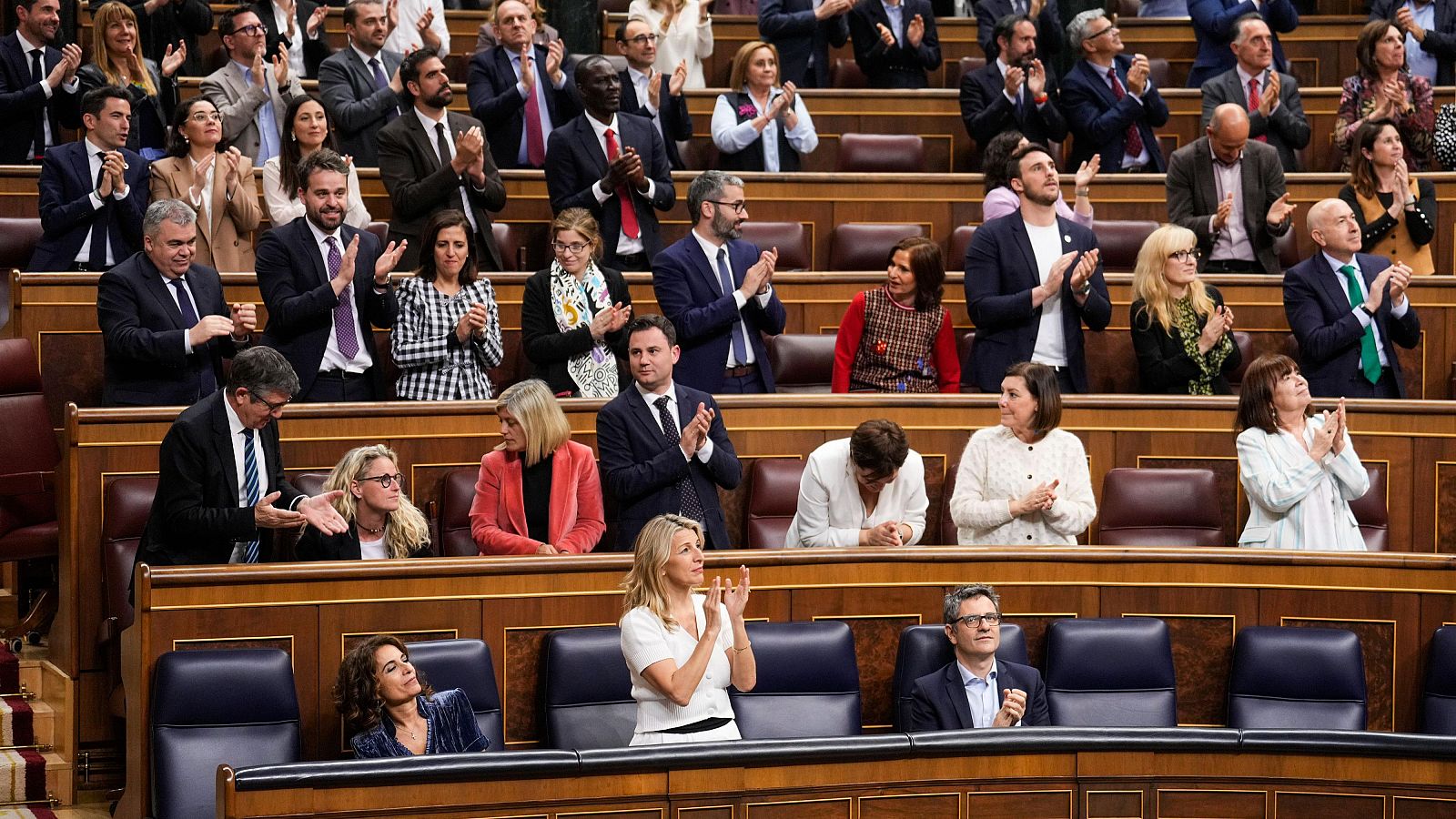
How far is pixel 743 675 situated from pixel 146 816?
3.87ft

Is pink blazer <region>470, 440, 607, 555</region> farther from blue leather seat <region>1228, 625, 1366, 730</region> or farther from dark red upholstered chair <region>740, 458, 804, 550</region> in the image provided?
blue leather seat <region>1228, 625, 1366, 730</region>

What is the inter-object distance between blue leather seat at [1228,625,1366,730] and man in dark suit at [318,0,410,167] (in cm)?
323

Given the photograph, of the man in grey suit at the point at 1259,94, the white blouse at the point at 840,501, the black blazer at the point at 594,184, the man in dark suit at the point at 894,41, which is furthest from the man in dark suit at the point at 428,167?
the man in grey suit at the point at 1259,94

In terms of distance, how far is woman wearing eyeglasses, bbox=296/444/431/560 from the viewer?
4.02m

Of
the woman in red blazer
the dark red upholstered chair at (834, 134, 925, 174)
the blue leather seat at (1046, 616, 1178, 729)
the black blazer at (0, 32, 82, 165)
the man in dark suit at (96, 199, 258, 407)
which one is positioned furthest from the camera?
the dark red upholstered chair at (834, 134, 925, 174)

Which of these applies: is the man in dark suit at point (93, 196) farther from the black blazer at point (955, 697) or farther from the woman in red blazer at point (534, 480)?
the black blazer at point (955, 697)

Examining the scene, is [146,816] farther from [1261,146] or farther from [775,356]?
[1261,146]

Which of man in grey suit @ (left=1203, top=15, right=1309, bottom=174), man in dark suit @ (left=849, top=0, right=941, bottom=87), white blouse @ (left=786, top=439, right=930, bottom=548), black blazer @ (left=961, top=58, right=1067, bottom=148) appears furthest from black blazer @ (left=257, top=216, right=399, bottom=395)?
man in grey suit @ (left=1203, top=15, right=1309, bottom=174)

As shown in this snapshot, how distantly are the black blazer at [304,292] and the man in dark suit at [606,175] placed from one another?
96 centimetres

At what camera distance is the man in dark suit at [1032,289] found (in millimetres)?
5105

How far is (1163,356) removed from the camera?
5.20m

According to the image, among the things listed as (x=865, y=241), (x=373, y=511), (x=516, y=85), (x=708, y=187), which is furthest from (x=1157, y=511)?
(x=516, y=85)

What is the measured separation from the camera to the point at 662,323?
441 cm

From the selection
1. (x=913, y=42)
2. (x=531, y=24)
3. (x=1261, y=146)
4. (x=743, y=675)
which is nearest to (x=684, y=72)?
(x=531, y=24)
